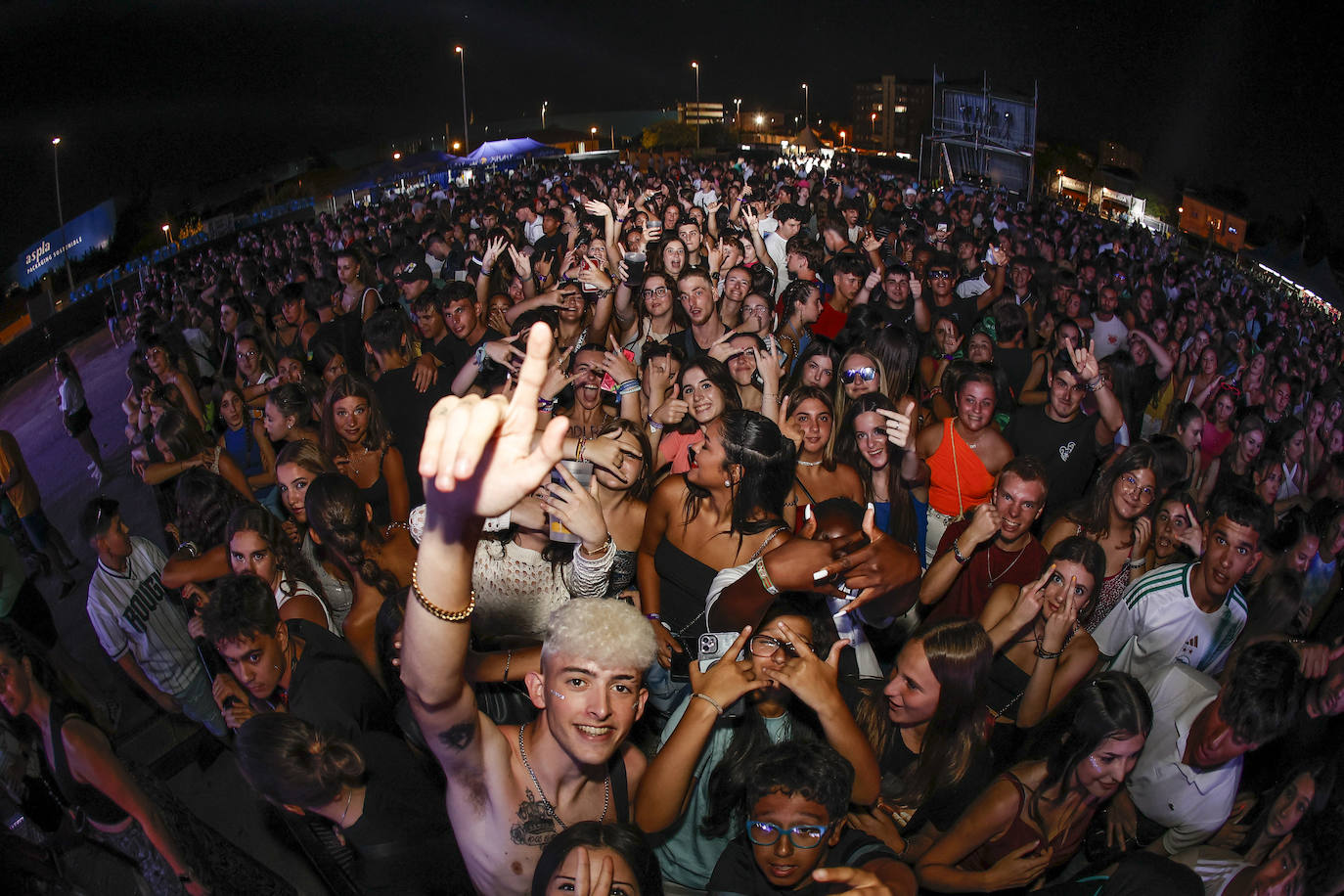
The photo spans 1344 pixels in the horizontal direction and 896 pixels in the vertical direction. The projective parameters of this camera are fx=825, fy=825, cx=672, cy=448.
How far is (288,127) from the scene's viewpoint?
259 ft

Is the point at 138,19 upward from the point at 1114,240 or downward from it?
upward

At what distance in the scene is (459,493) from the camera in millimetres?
1394

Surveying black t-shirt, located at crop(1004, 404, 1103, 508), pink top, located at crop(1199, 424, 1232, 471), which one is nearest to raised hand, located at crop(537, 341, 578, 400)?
black t-shirt, located at crop(1004, 404, 1103, 508)

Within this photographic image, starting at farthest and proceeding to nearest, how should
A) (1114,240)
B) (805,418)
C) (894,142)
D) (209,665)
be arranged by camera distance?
1. (894,142)
2. (1114,240)
3. (805,418)
4. (209,665)

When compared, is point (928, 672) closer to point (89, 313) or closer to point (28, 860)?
point (28, 860)

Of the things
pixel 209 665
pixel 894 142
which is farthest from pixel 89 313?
pixel 894 142

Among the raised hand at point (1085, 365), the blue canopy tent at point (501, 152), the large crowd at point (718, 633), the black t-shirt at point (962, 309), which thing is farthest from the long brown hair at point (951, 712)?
the blue canopy tent at point (501, 152)

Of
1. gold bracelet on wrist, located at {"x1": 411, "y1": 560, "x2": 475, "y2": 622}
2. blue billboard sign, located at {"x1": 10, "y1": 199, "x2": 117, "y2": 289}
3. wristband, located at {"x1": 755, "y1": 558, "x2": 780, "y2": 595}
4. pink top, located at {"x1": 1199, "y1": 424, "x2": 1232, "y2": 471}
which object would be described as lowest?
blue billboard sign, located at {"x1": 10, "y1": 199, "x2": 117, "y2": 289}

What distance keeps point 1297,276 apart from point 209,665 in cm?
2004

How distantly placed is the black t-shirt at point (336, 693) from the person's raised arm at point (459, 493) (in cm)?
82

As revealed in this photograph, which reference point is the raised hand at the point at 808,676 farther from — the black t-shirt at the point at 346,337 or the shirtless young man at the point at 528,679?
the black t-shirt at the point at 346,337

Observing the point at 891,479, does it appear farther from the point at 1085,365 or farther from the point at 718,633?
the point at 718,633

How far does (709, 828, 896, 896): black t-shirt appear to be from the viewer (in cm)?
194

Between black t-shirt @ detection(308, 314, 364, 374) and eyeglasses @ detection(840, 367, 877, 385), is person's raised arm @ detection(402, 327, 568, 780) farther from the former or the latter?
black t-shirt @ detection(308, 314, 364, 374)
